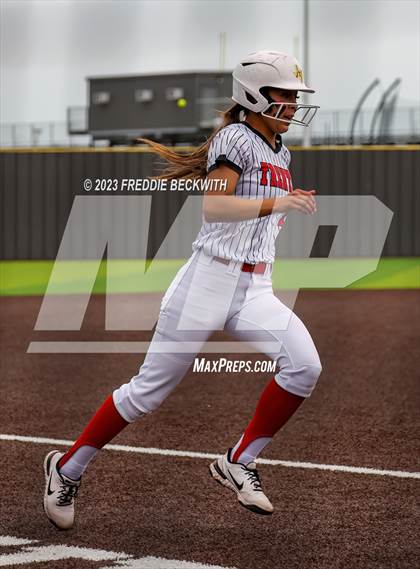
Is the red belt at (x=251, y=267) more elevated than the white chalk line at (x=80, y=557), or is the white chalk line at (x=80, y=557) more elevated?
the red belt at (x=251, y=267)

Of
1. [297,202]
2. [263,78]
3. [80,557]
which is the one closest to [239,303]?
[297,202]

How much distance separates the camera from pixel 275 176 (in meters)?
5.01

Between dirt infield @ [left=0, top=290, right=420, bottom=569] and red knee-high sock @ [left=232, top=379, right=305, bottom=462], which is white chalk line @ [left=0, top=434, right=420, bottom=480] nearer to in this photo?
dirt infield @ [left=0, top=290, right=420, bottom=569]

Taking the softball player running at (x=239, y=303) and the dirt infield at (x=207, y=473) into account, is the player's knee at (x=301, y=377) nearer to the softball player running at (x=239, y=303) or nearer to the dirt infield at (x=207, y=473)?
the softball player running at (x=239, y=303)

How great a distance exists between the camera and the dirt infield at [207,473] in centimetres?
466

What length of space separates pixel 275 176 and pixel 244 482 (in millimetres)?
1415

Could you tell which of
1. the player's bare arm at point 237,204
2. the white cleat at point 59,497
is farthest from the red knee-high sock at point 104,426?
the player's bare arm at point 237,204

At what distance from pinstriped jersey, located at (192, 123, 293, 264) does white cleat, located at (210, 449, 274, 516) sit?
972 millimetres

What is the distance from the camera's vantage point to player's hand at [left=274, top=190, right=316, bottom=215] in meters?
4.62

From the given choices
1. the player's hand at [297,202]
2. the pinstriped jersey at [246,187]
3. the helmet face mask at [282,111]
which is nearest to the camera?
the player's hand at [297,202]

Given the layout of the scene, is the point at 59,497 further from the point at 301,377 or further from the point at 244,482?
the point at 301,377

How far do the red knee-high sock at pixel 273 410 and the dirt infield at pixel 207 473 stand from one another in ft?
1.42

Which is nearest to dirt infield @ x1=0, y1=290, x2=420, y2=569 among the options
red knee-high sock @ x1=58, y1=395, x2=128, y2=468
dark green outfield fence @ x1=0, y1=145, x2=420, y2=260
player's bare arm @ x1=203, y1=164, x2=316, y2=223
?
red knee-high sock @ x1=58, y1=395, x2=128, y2=468

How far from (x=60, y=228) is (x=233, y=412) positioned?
13.3 metres
